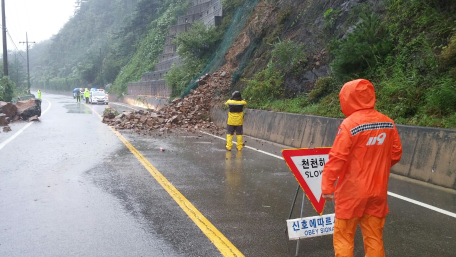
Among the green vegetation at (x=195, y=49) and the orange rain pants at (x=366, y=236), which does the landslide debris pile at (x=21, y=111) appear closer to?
the green vegetation at (x=195, y=49)

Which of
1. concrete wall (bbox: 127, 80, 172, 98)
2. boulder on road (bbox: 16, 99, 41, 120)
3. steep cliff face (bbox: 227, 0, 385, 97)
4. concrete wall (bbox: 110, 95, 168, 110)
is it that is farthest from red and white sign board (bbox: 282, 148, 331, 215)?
concrete wall (bbox: 127, 80, 172, 98)

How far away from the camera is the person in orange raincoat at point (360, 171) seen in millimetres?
3523

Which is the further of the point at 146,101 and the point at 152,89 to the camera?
the point at 152,89

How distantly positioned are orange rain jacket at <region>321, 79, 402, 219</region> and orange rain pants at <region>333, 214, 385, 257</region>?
62 mm

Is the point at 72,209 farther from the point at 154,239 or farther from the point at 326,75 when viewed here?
the point at 326,75

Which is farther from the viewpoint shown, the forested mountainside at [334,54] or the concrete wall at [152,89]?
the concrete wall at [152,89]

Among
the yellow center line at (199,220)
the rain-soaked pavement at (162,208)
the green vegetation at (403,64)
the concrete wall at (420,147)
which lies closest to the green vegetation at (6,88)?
the rain-soaked pavement at (162,208)

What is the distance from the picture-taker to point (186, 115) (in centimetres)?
2127

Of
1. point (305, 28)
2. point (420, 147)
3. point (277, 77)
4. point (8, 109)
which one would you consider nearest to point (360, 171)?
point (420, 147)

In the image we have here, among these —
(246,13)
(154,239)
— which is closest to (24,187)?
(154,239)

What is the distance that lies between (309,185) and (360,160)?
1345 millimetres

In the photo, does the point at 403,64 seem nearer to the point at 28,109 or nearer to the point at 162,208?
the point at 162,208

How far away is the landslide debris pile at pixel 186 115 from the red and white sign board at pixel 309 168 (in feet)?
41.3

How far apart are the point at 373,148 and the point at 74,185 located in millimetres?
5773
